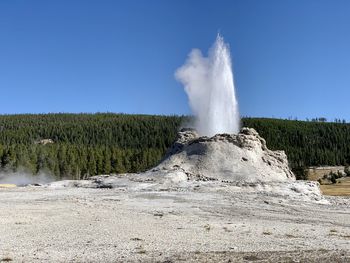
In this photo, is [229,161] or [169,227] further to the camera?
[229,161]

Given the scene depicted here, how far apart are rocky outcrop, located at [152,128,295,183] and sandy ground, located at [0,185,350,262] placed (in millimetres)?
5434

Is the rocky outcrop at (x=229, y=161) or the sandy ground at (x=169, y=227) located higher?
the rocky outcrop at (x=229, y=161)

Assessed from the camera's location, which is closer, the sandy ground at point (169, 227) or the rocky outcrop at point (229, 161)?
the sandy ground at point (169, 227)

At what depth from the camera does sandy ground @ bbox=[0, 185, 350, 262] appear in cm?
1941

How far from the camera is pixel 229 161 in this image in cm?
5350

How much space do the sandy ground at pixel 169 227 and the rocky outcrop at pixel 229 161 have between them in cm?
543

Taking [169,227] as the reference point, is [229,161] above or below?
above

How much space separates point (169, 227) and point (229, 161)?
26.5 m

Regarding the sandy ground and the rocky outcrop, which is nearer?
the sandy ground

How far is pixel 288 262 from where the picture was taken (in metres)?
17.2

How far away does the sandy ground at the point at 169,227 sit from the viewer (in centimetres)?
1941

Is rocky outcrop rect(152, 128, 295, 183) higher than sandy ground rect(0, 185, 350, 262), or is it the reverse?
rocky outcrop rect(152, 128, 295, 183)

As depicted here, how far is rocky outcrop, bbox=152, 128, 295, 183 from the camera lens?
5159 cm

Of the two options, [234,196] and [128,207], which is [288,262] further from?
[234,196]
